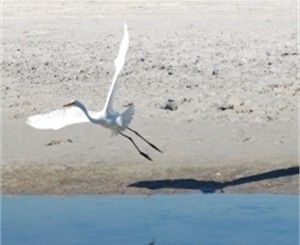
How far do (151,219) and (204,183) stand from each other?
119cm

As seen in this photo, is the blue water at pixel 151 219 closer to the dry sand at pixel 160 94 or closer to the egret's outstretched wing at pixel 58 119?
the dry sand at pixel 160 94

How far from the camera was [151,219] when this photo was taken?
8469 mm

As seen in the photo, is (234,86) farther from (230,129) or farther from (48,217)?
(48,217)

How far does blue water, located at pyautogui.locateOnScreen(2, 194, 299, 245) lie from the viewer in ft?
26.3

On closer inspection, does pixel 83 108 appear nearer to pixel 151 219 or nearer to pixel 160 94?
pixel 151 219

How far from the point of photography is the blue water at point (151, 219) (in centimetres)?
801

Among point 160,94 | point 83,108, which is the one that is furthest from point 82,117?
point 160,94

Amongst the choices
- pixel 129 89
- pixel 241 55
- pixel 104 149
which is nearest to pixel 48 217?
pixel 104 149

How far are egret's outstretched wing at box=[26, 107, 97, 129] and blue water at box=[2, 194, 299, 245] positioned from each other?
63cm

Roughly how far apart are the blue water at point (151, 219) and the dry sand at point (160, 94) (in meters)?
0.31

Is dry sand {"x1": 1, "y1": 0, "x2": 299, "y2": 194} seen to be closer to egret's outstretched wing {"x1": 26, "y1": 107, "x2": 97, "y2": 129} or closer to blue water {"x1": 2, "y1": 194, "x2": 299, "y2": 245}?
blue water {"x1": 2, "y1": 194, "x2": 299, "y2": 245}

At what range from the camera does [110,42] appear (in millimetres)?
15227

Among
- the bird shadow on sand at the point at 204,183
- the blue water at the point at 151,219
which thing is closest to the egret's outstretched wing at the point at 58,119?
the blue water at the point at 151,219

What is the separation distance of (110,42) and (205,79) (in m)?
2.61
